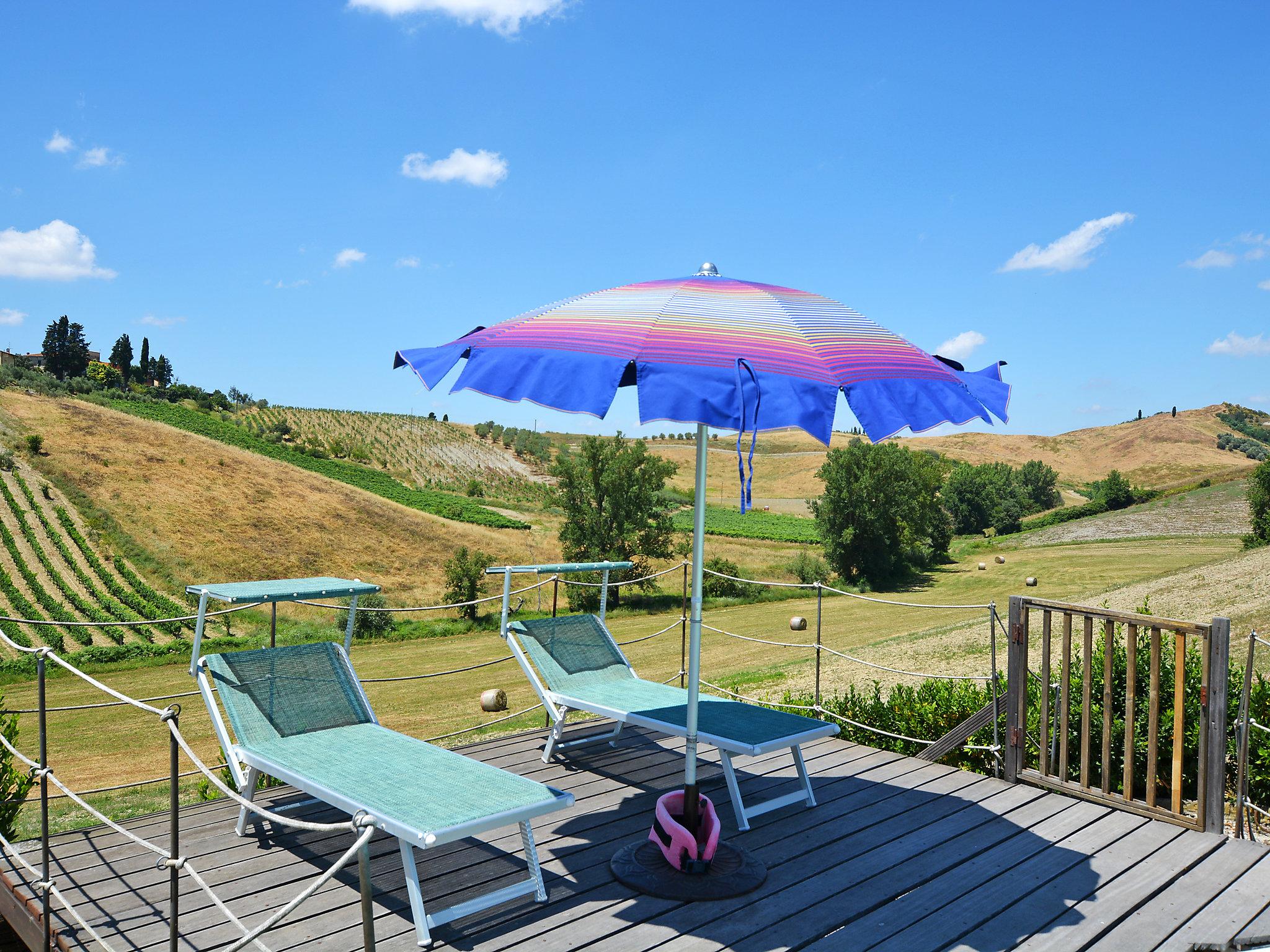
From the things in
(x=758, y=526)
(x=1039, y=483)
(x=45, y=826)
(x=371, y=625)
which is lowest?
(x=371, y=625)

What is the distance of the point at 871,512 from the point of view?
3719 cm

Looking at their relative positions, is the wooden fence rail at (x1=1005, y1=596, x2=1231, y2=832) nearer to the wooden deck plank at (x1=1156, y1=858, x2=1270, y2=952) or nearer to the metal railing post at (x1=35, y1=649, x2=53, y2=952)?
the wooden deck plank at (x1=1156, y1=858, x2=1270, y2=952)

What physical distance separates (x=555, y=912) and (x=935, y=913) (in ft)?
4.69

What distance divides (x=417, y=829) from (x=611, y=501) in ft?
88.6

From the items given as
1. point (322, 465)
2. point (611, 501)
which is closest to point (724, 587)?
point (611, 501)

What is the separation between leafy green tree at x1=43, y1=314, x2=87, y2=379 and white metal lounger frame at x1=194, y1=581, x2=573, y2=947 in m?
62.2

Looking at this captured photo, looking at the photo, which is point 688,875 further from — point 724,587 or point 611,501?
point 724,587

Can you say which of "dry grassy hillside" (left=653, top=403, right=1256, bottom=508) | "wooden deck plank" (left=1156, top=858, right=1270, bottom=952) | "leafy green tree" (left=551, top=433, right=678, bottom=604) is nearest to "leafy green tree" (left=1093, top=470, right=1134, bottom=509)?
"dry grassy hillside" (left=653, top=403, right=1256, bottom=508)

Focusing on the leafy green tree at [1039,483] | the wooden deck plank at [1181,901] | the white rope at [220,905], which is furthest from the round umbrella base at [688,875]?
the leafy green tree at [1039,483]

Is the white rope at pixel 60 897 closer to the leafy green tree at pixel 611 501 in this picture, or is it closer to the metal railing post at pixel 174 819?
the metal railing post at pixel 174 819

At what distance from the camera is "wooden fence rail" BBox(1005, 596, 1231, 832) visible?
3.91 meters

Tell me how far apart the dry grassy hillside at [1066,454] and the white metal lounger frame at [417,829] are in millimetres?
67386

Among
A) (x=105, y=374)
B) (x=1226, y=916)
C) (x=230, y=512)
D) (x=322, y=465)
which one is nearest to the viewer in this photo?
(x=1226, y=916)

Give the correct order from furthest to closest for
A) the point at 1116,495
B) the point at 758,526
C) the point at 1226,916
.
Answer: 1. the point at 758,526
2. the point at 1116,495
3. the point at 1226,916
